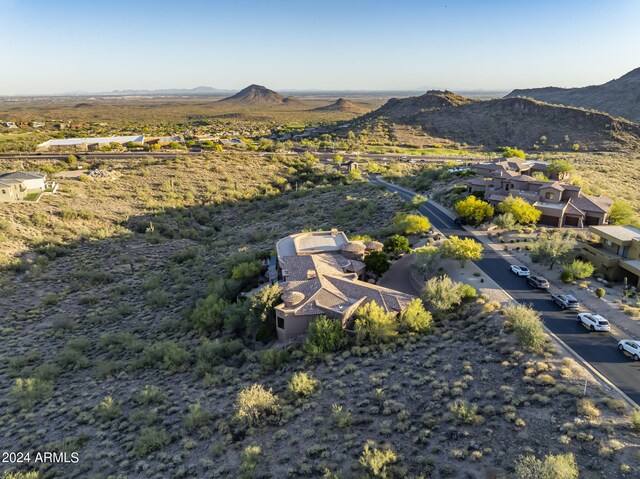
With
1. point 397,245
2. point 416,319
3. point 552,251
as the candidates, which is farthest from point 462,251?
point 416,319

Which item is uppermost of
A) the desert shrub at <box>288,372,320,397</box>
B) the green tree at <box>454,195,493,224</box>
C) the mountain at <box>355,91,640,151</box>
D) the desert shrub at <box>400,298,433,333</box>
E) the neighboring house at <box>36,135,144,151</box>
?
the mountain at <box>355,91,640,151</box>

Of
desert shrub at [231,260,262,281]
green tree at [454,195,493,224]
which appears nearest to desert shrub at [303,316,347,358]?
desert shrub at [231,260,262,281]

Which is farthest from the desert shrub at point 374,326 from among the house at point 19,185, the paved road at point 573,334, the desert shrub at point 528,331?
the house at point 19,185

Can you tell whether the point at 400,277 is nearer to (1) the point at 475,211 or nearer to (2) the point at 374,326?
(2) the point at 374,326

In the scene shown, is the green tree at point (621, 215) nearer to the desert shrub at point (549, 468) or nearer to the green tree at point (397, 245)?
the green tree at point (397, 245)

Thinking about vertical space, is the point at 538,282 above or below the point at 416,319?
above

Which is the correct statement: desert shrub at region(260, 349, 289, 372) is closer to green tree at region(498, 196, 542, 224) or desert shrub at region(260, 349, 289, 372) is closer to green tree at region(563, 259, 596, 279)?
green tree at region(563, 259, 596, 279)
